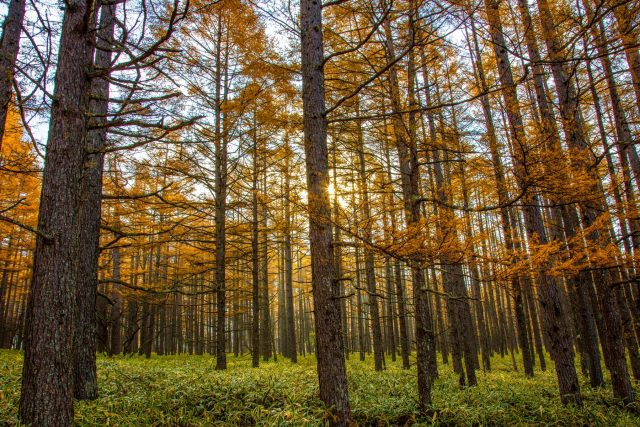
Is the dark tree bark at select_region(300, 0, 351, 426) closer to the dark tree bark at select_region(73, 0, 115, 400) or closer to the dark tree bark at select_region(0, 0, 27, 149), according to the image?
the dark tree bark at select_region(73, 0, 115, 400)

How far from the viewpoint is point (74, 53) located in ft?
11.4

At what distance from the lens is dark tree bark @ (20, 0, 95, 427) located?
10.1 ft

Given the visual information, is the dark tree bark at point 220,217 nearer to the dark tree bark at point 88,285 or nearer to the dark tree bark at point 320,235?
the dark tree bark at point 88,285

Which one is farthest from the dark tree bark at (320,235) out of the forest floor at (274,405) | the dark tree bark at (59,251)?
the dark tree bark at (59,251)

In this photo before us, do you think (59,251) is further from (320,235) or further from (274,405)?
(274,405)

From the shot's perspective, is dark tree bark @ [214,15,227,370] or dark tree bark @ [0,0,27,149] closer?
dark tree bark @ [0,0,27,149]

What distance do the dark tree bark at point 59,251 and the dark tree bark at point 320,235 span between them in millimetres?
2571

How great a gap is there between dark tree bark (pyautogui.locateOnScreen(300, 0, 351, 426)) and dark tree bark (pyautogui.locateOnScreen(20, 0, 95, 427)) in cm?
257

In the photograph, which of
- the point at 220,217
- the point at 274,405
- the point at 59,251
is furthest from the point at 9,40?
the point at 274,405

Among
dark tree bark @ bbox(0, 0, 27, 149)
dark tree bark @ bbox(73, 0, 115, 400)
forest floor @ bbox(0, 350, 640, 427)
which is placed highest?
dark tree bark @ bbox(0, 0, 27, 149)

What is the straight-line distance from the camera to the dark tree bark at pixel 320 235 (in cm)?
426

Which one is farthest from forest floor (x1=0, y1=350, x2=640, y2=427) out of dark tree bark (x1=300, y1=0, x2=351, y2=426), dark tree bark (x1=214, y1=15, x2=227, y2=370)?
dark tree bark (x1=214, y1=15, x2=227, y2=370)

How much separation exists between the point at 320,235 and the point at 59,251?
2.89 metres

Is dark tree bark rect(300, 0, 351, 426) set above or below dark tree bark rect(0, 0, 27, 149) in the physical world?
below
